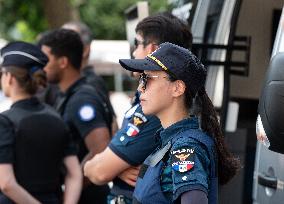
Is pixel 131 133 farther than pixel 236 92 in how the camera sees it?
No

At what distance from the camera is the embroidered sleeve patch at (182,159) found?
90.6 inches

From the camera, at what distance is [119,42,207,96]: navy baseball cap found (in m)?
2.46

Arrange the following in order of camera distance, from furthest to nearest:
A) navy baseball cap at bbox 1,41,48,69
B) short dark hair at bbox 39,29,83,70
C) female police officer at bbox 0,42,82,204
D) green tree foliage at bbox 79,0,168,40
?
green tree foliage at bbox 79,0,168,40, short dark hair at bbox 39,29,83,70, navy baseball cap at bbox 1,41,48,69, female police officer at bbox 0,42,82,204

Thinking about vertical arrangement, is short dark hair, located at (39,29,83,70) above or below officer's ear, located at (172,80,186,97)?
below

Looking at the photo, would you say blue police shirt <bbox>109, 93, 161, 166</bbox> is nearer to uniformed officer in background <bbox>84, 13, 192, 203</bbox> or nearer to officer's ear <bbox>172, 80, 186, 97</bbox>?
uniformed officer in background <bbox>84, 13, 192, 203</bbox>

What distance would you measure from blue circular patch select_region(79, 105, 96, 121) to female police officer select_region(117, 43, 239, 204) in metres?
1.55

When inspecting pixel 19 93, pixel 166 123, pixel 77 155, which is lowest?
pixel 77 155

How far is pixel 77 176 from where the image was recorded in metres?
3.96

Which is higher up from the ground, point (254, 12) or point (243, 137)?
point (254, 12)

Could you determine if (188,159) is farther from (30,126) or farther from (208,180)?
(30,126)

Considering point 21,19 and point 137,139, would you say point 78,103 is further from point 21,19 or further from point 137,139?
point 21,19

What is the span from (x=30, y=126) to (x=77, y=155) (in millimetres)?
720

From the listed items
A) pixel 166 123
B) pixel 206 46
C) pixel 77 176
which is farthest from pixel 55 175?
pixel 166 123

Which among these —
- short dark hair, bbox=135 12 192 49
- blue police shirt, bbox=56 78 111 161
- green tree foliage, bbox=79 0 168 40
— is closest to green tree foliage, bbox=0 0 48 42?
green tree foliage, bbox=79 0 168 40
